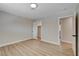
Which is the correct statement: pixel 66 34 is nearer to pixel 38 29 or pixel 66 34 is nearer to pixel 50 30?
pixel 50 30

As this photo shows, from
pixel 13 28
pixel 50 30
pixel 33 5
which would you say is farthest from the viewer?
pixel 50 30

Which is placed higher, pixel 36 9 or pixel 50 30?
pixel 36 9

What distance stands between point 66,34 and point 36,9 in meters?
0.88

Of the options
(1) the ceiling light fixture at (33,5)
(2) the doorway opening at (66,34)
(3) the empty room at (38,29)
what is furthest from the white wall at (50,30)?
(1) the ceiling light fixture at (33,5)

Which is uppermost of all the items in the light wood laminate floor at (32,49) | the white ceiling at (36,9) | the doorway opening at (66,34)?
the white ceiling at (36,9)

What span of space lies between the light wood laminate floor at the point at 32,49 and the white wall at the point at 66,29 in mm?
260

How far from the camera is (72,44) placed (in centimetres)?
195

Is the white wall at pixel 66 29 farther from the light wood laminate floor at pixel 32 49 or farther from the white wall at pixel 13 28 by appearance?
the white wall at pixel 13 28

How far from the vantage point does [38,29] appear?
2.17 meters

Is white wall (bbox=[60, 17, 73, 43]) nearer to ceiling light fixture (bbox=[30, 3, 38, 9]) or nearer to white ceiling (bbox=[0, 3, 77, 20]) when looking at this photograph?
white ceiling (bbox=[0, 3, 77, 20])

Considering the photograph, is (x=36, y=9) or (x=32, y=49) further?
(x=32, y=49)

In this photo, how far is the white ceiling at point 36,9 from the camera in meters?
1.75

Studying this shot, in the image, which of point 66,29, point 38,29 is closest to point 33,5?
point 38,29

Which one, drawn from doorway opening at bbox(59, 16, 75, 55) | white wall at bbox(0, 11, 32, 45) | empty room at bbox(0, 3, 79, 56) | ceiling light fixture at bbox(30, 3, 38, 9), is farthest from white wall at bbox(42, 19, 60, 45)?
ceiling light fixture at bbox(30, 3, 38, 9)
